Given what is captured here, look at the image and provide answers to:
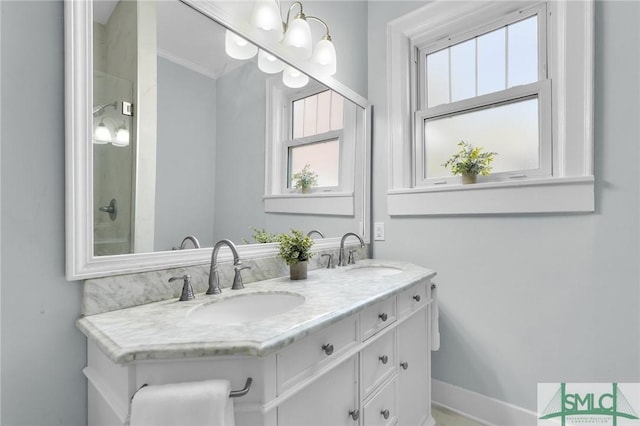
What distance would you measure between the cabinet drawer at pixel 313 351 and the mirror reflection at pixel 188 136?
0.56 m

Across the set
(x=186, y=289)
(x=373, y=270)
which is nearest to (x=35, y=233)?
(x=186, y=289)

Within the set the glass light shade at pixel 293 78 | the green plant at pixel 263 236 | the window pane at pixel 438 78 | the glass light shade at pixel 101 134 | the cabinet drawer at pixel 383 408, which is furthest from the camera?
the window pane at pixel 438 78

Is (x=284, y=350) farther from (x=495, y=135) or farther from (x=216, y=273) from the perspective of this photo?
(x=495, y=135)

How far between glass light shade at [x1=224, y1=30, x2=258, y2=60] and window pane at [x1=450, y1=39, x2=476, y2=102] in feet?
4.03

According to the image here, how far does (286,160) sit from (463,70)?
123 cm

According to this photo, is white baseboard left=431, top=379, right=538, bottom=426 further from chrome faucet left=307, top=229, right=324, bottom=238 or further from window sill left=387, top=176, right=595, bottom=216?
chrome faucet left=307, top=229, right=324, bottom=238

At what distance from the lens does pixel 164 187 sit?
Result: 1050mm

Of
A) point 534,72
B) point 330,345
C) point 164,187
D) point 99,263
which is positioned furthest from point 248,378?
point 534,72

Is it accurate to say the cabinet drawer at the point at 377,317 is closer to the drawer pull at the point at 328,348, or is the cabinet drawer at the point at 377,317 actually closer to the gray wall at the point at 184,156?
the drawer pull at the point at 328,348

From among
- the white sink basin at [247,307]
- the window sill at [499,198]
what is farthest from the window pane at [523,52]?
the white sink basin at [247,307]

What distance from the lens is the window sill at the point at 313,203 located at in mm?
1454

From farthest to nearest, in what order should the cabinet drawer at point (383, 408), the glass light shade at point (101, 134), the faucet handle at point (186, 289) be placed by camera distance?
the cabinet drawer at point (383, 408)
the faucet handle at point (186, 289)
the glass light shade at point (101, 134)

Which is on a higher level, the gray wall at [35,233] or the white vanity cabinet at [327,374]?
the gray wall at [35,233]

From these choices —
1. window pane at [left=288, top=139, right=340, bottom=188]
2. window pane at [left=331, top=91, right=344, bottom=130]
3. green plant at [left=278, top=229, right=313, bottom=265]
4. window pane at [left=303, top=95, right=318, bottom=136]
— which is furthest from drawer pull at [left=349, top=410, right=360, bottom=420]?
window pane at [left=331, top=91, right=344, bottom=130]
